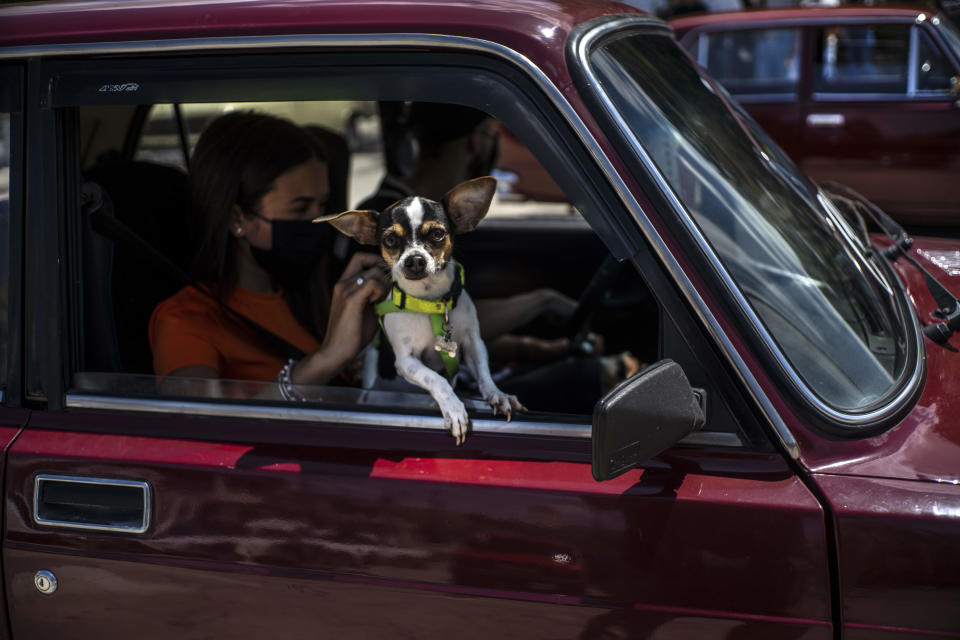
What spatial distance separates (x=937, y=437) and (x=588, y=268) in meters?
2.12

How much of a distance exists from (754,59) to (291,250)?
6.31 m

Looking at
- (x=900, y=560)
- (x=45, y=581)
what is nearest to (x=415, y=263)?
(x=45, y=581)

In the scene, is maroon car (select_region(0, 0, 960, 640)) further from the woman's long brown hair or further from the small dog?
the woman's long brown hair

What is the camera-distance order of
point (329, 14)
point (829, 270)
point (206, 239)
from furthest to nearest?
point (206, 239) → point (829, 270) → point (329, 14)

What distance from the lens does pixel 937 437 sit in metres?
1.67

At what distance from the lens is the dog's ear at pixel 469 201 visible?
208 cm

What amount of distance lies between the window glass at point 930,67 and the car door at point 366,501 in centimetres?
655

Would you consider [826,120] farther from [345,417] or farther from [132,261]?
[345,417]

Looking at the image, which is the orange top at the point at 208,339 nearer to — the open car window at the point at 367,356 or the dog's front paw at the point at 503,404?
the open car window at the point at 367,356

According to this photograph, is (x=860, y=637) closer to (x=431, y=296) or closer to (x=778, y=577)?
(x=778, y=577)

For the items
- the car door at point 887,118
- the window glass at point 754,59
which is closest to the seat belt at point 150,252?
the car door at point 887,118

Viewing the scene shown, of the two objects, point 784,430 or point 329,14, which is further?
point 329,14

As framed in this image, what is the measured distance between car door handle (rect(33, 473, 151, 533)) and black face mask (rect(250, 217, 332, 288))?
0.94 meters

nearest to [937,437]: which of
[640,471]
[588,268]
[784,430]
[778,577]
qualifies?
[784,430]
